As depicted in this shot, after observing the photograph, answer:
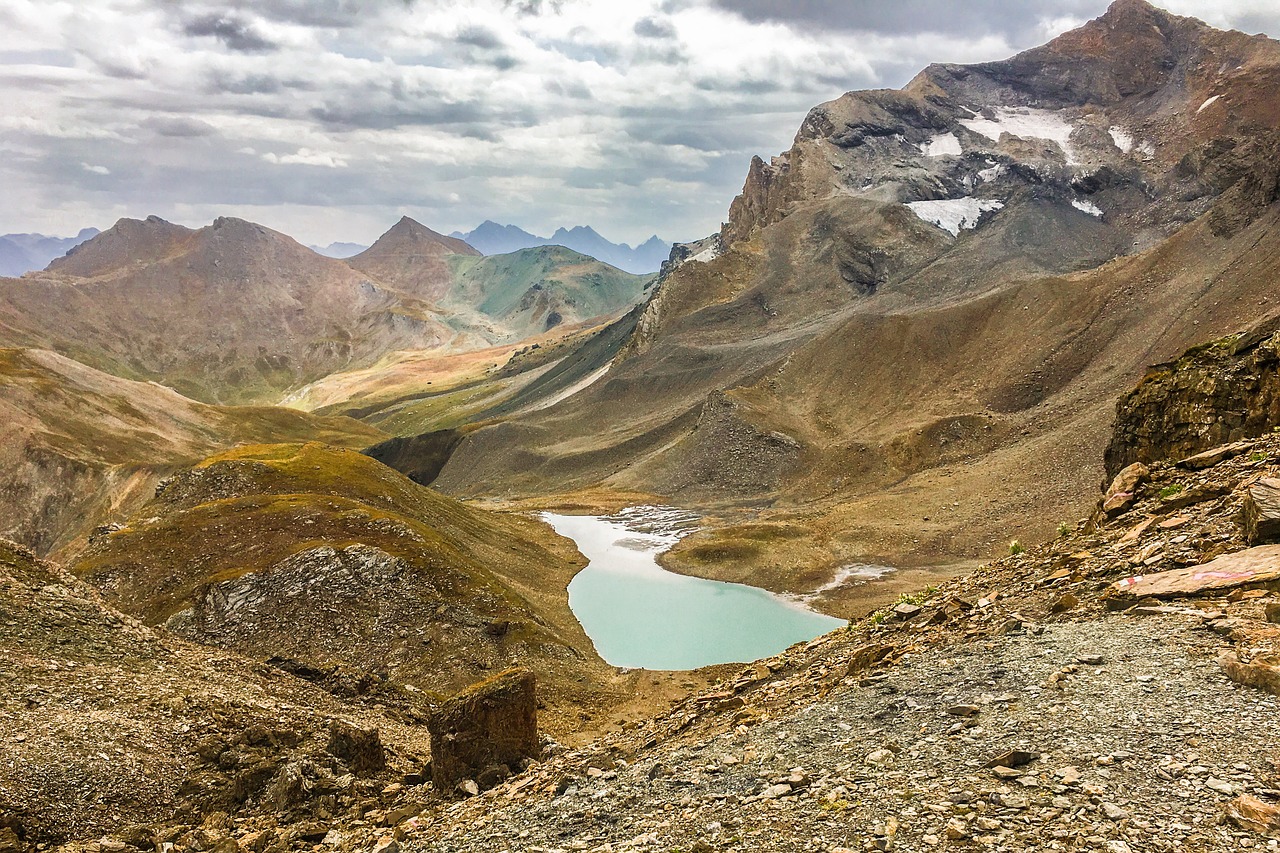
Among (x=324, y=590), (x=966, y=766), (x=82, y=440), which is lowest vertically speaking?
(x=324, y=590)

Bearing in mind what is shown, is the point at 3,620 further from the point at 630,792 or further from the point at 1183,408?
the point at 1183,408

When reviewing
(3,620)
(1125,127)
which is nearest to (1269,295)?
(3,620)

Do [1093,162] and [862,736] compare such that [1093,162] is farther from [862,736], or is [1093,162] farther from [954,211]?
[862,736]

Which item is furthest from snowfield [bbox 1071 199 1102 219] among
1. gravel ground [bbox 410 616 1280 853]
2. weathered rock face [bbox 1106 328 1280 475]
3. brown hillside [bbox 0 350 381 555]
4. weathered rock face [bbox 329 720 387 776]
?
weathered rock face [bbox 329 720 387 776]

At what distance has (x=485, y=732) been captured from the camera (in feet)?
67.2

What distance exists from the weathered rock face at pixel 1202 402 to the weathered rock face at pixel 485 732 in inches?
861

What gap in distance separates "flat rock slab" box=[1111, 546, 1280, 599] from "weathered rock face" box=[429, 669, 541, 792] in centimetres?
1359

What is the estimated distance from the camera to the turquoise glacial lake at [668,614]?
53625mm

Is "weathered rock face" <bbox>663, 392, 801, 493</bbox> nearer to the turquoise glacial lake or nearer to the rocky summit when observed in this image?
the rocky summit

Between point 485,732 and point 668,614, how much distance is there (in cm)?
4224

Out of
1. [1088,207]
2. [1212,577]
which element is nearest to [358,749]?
[1212,577]

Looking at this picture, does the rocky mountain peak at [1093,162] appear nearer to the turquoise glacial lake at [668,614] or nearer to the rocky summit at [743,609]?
the rocky summit at [743,609]

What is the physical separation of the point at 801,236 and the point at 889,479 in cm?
9576

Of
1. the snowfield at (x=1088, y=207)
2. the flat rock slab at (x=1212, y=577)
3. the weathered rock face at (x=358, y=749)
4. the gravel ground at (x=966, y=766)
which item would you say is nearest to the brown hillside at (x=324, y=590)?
the weathered rock face at (x=358, y=749)
